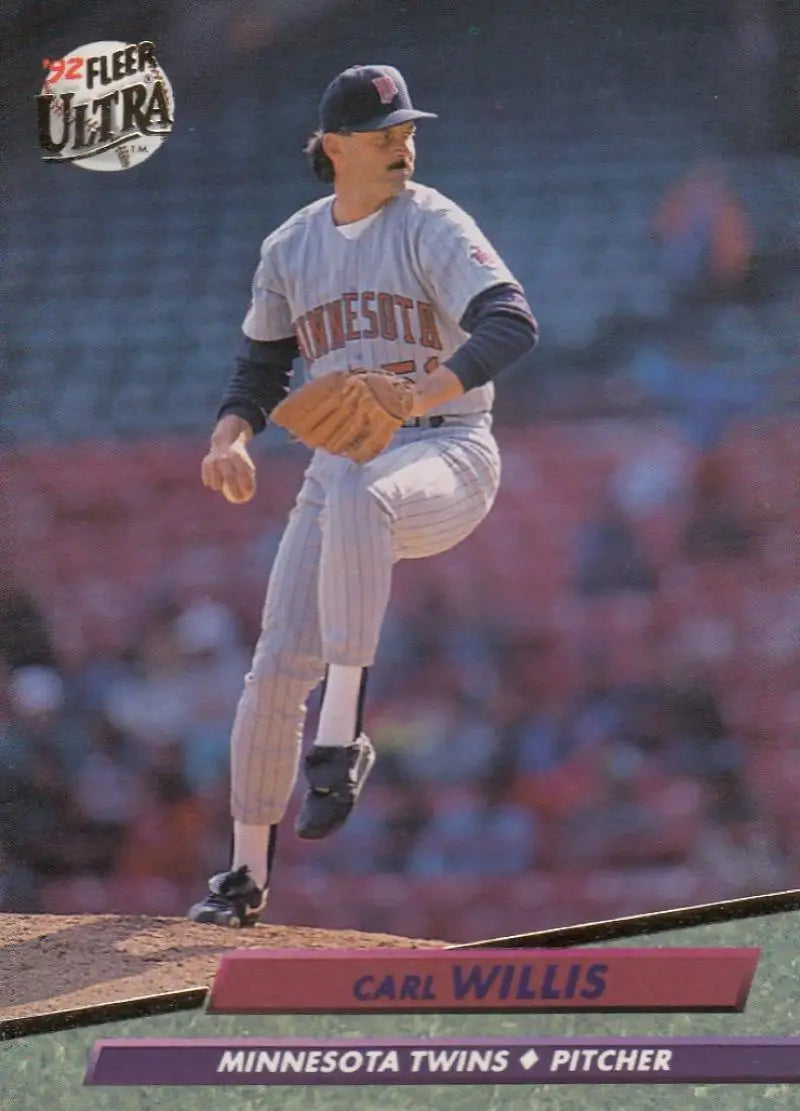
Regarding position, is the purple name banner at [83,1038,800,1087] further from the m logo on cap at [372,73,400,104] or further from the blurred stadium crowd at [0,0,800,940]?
the m logo on cap at [372,73,400,104]

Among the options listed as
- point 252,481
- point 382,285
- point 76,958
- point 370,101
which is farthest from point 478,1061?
point 370,101

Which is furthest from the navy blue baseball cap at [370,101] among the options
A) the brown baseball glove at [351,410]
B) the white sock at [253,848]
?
the white sock at [253,848]

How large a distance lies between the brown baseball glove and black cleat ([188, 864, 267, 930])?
86 centimetres

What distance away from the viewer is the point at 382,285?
296 centimetres

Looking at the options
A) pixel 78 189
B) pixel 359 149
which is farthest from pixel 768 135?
pixel 78 189

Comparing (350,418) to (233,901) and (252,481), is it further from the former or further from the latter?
(233,901)

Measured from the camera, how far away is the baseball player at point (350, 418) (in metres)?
2.91

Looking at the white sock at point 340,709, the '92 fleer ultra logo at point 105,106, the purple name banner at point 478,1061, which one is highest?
the '92 fleer ultra logo at point 105,106

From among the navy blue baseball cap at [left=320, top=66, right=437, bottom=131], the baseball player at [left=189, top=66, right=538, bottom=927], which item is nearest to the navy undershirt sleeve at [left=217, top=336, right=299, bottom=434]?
the baseball player at [left=189, top=66, right=538, bottom=927]

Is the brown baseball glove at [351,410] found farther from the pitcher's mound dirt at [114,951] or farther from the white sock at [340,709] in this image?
the pitcher's mound dirt at [114,951]

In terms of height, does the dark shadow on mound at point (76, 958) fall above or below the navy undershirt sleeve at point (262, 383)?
below

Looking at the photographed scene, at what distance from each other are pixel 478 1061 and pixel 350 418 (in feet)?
4.03

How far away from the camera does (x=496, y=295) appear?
2.92 meters

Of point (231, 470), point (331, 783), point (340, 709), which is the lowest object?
point (331, 783)
